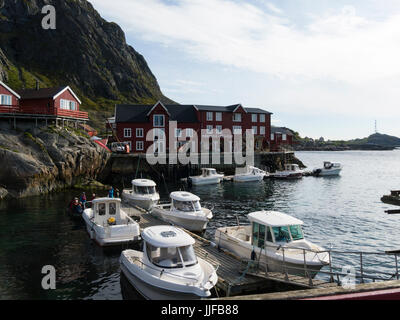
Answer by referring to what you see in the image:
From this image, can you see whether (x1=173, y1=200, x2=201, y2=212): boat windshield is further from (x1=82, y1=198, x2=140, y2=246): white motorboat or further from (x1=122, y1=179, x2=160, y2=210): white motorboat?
(x1=122, y1=179, x2=160, y2=210): white motorboat

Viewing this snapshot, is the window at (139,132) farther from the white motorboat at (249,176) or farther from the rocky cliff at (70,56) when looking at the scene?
the rocky cliff at (70,56)

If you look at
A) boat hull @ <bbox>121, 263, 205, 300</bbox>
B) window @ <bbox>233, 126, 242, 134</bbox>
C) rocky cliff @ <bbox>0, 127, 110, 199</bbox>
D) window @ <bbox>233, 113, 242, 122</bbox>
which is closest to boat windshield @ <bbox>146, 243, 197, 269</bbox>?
boat hull @ <bbox>121, 263, 205, 300</bbox>

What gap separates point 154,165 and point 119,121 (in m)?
12.2

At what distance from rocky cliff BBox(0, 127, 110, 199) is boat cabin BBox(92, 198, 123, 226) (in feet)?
66.9

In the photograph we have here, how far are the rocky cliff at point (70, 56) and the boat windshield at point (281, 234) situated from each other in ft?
340

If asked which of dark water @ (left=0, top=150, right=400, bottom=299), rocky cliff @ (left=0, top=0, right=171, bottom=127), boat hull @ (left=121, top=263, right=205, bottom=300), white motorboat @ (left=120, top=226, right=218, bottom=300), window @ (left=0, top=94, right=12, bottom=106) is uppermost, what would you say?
rocky cliff @ (left=0, top=0, right=171, bottom=127)

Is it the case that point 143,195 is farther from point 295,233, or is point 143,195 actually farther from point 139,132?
point 139,132

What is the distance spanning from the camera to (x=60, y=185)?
44656 mm

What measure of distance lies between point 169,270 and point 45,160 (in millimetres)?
34897

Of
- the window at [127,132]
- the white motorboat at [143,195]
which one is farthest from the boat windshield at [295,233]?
the window at [127,132]

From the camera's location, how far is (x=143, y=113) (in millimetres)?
66812

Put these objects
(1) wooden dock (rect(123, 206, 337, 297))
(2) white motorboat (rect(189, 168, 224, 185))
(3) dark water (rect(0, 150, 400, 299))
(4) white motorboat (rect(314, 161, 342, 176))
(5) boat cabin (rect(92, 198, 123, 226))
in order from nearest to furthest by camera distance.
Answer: (1) wooden dock (rect(123, 206, 337, 297)), (3) dark water (rect(0, 150, 400, 299)), (5) boat cabin (rect(92, 198, 123, 226)), (2) white motorboat (rect(189, 168, 224, 185)), (4) white motorboat (rect(314, 161, 342, 176))

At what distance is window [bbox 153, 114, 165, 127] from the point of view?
65875mm

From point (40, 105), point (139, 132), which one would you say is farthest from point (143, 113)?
point (40, 105)
